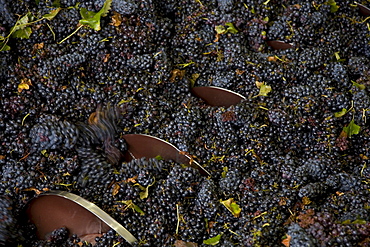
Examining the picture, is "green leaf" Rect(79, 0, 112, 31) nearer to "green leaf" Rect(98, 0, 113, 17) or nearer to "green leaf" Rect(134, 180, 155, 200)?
"green leaf" Rect(98, 0, 113, 17)

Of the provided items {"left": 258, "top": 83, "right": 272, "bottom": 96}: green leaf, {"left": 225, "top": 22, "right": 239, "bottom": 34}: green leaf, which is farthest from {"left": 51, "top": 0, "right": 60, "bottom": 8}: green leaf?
{"left": 258, "top": 83, "right": 272, "bottom": 96}: green leaf

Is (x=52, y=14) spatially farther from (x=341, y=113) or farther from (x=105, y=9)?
(x=341, y=113)

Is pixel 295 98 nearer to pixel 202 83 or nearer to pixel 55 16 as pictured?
pixel 202 83

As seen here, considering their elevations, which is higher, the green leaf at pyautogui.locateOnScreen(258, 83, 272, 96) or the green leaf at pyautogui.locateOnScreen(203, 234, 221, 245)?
the green leaf at pyautogui.locateOnScreen(258, 83, 272, 96)

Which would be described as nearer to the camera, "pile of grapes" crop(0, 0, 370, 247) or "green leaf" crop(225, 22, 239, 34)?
"pile of grapes" crop(0, 0, 370, 247)

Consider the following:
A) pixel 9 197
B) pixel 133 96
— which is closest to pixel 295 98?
pixel 133 96

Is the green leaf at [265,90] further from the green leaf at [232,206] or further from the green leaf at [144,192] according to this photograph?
the green leaf at [144,192]
